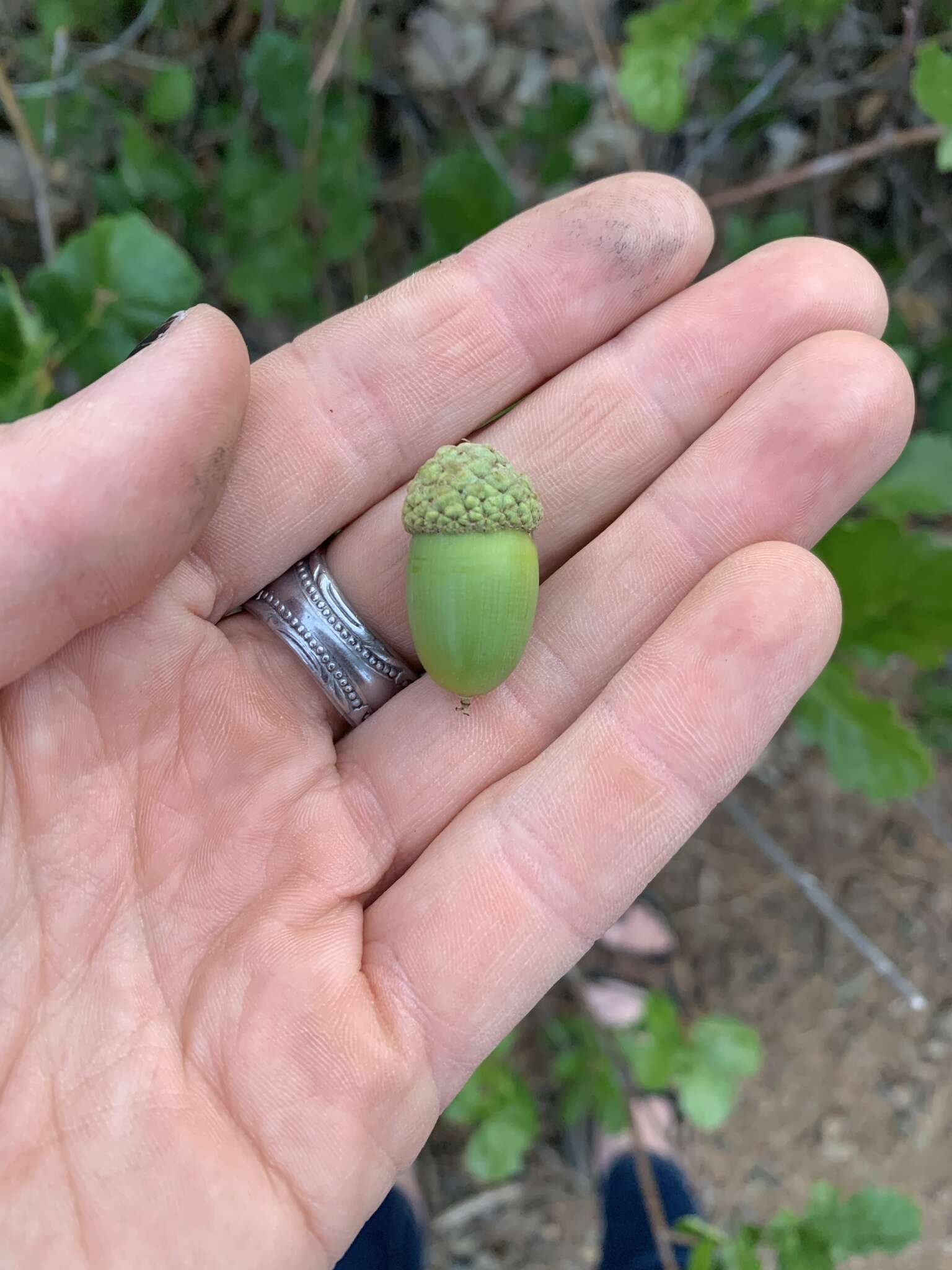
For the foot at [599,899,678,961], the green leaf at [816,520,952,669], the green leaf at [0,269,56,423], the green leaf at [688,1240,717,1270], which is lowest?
the foot at [599,899,678,961]

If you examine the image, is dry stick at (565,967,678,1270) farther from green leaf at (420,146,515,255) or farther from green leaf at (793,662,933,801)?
green leaf at (420,146,515,255)

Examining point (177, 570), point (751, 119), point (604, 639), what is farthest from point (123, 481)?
point (751, 119)

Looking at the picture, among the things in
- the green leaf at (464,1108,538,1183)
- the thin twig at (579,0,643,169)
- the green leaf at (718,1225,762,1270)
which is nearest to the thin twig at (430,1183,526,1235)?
the green leaf at (464,1108,538,1183)

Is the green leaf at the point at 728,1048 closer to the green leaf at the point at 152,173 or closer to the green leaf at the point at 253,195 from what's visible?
the green leaf at the point at 253,195

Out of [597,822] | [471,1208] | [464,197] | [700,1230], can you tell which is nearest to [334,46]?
[464,197]

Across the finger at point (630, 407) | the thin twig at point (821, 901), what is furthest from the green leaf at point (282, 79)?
the thin twig at point (821, 901)

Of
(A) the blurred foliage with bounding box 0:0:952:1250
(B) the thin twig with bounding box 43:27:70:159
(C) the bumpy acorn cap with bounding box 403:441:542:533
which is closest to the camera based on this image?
(C) the bumpy acorn cap with bounding box 403:441:542:533

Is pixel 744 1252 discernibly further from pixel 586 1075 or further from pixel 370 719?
pixel 370 719
